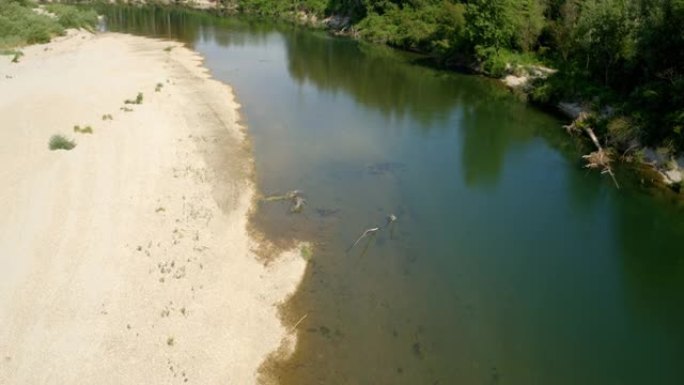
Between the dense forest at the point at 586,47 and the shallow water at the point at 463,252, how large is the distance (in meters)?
4.03

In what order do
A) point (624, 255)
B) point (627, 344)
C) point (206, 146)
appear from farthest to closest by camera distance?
point (206, 146) → point (624, 255) → point (627, 344)

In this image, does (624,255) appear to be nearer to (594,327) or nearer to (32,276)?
(594,327)

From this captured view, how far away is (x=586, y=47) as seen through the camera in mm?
43938

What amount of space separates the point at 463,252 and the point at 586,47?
28.9 metres

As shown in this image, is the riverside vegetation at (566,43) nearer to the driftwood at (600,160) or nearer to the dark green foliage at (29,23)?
the dark green foliage at (29,23)

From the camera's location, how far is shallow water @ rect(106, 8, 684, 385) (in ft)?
57.3

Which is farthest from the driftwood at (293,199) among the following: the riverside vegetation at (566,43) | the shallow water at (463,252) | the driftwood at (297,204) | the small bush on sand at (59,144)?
the riverside vegetation at (566,43)

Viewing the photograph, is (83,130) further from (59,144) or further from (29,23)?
(29,23)

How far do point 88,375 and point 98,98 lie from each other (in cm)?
2946

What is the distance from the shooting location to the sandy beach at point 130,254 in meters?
15.9

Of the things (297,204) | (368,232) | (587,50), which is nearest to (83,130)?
(297,204)

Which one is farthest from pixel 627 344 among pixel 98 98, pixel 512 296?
pixel 98 98

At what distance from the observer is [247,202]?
1046 inches

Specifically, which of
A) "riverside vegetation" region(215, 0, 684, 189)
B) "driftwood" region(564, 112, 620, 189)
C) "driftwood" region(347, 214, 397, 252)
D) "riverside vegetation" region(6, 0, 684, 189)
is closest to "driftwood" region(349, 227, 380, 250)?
"driftwood" region(347, 214, 397, 252)
